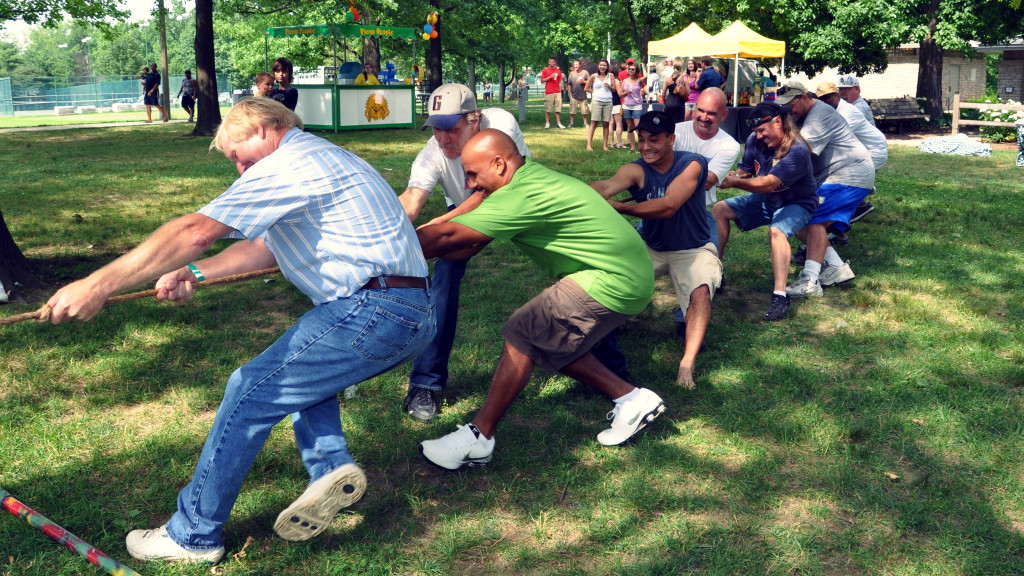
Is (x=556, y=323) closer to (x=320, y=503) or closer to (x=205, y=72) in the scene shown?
(x=320, y=503)

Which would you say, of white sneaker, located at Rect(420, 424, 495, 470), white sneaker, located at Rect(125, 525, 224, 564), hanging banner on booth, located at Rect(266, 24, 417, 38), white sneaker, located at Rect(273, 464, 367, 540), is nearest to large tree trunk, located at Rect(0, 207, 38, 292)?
white sneaker, located at Rect(125, 525, 224, 564)

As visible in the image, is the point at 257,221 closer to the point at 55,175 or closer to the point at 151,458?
the point at 151,458

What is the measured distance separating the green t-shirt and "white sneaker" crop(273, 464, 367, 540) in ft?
3.69

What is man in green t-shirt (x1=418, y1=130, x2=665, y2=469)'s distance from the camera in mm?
3527

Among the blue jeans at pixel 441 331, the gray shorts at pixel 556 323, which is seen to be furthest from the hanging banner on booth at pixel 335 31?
the gray shorts at pixel 556 323

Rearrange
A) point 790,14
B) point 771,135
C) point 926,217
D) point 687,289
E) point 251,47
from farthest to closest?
point 251,47, point 790,14, point 926,217, point 771,135, point 687,289

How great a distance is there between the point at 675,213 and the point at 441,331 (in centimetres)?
167

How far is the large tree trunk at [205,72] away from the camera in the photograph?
61.2 feet

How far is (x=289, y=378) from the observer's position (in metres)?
2.90

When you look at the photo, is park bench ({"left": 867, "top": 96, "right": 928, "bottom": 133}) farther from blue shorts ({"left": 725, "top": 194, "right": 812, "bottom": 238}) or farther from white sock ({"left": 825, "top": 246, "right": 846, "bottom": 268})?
blue shorts ({"left": 725, "top": 194, "right": 812, "bottom": 238})

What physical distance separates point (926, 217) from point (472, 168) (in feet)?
25.8

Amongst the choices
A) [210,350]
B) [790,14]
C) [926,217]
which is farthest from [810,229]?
[790,14]

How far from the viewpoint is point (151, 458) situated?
389 cm

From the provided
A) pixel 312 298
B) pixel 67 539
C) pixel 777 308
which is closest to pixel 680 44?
pixel 777 308
